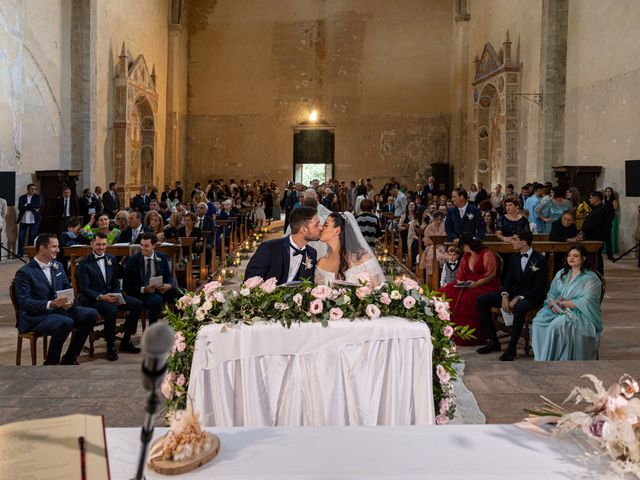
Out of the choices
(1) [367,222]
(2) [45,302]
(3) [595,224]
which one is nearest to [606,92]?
(3) [595,224]

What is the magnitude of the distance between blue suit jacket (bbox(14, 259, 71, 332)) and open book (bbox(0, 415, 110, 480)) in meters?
4.86

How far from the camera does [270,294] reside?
420cm

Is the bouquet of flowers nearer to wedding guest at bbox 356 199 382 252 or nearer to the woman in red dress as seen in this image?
the woman in red dress

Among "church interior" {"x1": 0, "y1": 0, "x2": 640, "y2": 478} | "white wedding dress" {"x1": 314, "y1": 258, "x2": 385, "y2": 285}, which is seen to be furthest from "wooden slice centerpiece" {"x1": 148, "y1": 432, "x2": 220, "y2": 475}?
"white wedding dress" {"x1": 314, "y1": 258, "x2": 385, "y2": 285}

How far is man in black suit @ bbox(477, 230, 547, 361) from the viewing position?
730cm

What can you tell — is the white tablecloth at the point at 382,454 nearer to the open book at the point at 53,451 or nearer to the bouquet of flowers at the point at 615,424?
the bouquet of flowers at the point at 615,424

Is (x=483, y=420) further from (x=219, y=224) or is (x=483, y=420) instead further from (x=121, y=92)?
(x=121, y=92)

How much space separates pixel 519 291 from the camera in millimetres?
7539

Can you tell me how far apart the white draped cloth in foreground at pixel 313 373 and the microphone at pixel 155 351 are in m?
2.68

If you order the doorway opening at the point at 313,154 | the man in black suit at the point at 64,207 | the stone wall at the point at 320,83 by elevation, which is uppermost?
the stone wall at the point at 320,83

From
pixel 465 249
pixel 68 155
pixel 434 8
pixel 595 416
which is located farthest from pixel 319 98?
pixel 595 416

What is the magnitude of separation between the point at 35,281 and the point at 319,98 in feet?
73.6

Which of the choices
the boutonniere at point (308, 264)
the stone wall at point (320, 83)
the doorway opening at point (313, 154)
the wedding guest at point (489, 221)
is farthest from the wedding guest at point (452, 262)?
the doorway opening at point (313, 154)

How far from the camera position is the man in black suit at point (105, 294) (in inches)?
285
